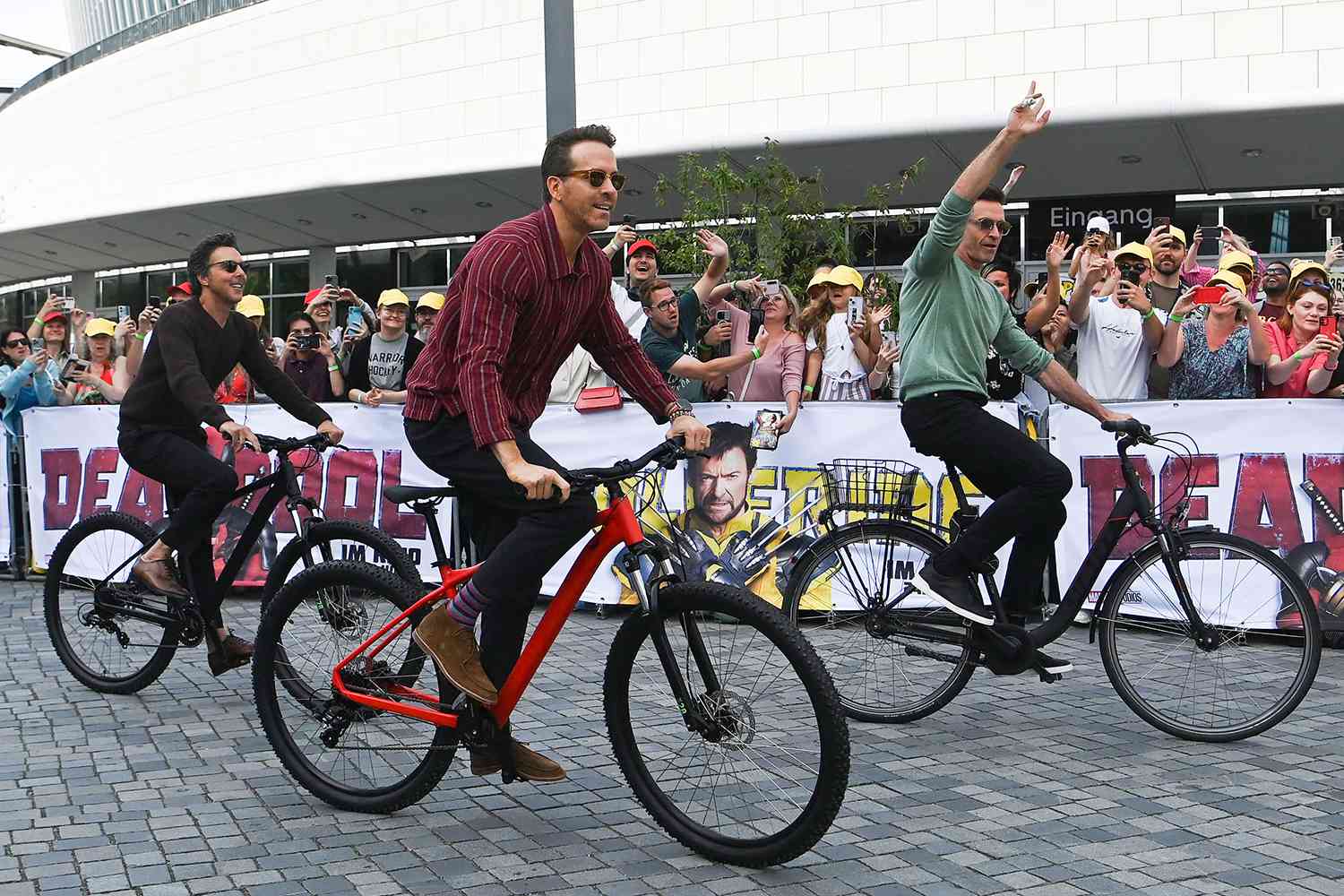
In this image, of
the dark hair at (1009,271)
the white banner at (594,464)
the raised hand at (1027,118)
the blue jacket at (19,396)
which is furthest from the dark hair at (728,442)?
the blue jacket at (19,396)

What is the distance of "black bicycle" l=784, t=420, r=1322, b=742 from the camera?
544 centimetres

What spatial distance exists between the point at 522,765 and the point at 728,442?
4.09 metres

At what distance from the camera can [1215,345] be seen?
8023mm

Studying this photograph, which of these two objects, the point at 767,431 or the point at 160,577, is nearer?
the point at 160,577

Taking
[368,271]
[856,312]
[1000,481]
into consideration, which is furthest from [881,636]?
[368,271]

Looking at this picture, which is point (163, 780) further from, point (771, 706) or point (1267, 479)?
point (1267, 479)

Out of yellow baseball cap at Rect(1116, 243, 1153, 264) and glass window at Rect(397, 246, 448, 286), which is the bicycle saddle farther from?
glass window at Rect(397, 246, 448, 286)

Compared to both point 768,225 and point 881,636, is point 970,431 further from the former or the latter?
A: point 768,225

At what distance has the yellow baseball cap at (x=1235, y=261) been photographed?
930 cm

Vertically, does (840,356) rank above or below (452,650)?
above

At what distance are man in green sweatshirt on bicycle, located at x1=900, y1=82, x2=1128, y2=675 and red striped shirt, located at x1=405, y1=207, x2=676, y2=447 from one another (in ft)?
4.57

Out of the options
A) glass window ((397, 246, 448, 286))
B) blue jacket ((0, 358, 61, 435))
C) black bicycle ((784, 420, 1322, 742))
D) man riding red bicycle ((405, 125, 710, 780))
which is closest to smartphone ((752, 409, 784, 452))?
black bicycle ((784, 420, 1322, 742))

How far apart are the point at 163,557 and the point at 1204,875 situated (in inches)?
175

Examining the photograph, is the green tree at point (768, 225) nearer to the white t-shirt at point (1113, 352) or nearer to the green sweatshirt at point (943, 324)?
the white t-shirt at point (1113, 352)
